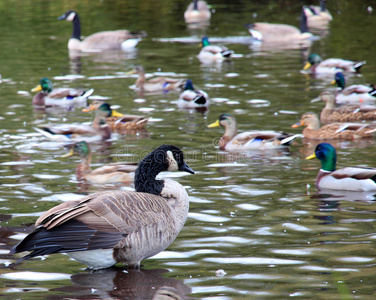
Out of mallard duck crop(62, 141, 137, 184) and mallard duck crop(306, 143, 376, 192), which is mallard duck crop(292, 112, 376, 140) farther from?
mallard duck crop(62, 141, 137, 184)

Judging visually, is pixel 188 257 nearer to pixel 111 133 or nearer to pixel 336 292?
pixel 336 292

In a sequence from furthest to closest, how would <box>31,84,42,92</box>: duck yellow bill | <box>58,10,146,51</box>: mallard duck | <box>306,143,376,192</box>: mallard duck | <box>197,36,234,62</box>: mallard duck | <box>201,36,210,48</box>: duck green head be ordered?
<box>58,10,146,51</box>: mallard duck, <box>201,36,210,48</box>: duck green head, <box>197,36,234,62</box>: mallard duck, <box>31,84,42,92</box>: duck yellow bill, <box>306,143,376,192</box>: mallard duck

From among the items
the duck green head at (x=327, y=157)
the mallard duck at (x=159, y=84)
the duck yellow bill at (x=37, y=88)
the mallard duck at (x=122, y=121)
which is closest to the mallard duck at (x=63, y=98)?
the duck yellow bill at (x=37, y=88)

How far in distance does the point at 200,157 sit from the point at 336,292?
7.29 m

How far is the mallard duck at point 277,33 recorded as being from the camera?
31.9 meters

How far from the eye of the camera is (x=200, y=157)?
14031mm

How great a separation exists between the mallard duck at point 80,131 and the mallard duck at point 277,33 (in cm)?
1711

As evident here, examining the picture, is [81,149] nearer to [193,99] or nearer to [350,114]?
[193,99]

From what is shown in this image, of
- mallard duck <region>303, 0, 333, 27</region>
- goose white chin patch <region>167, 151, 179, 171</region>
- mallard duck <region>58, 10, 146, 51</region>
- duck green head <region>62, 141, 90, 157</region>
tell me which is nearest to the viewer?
goose white chin patch <region>167, 151, 179, 171</region>

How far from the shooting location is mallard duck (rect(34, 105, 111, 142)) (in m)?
15.3

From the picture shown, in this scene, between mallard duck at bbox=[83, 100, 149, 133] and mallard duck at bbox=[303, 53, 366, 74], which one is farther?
mallard duck at bbox=[303, 53, 366, 74]

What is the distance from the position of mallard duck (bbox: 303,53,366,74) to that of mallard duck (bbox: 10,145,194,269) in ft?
53.8

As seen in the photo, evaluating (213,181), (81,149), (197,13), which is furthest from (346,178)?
(197,13)

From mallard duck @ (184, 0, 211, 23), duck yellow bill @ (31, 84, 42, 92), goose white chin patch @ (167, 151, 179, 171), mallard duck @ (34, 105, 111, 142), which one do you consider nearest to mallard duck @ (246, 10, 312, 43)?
mallard duck @ (184, 0, 211, 23)
